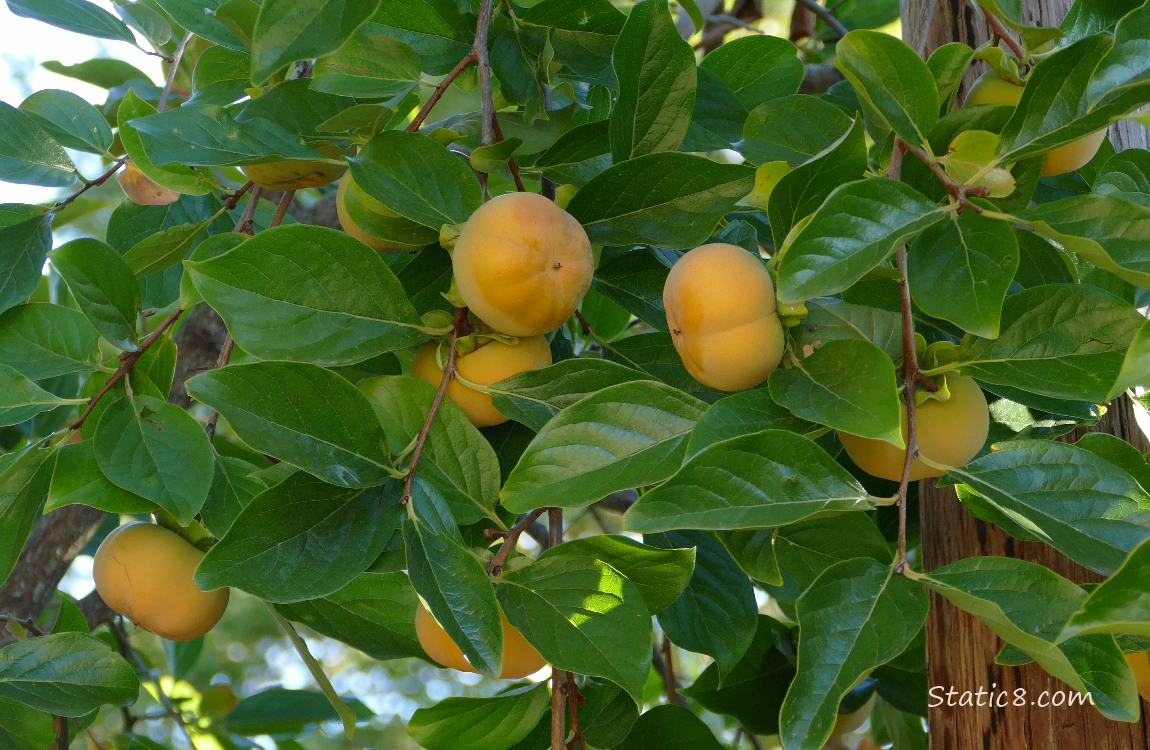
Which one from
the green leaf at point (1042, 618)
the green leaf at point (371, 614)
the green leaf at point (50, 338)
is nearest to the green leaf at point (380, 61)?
the green leaf at point (50, 338)

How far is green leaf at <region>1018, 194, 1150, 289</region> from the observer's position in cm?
61

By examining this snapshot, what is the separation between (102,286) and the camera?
992mm

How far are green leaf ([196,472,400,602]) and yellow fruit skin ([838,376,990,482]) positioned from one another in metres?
0.37

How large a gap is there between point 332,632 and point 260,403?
14.5 inches

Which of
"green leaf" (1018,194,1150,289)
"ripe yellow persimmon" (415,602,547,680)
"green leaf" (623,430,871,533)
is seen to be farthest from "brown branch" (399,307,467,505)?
"green leaf" (1018,194,1150,289)

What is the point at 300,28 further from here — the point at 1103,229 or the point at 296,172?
the point at 1103,229

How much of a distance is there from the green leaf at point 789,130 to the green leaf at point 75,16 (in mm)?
887

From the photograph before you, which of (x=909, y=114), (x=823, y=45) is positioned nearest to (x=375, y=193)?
(x=909, y=114)

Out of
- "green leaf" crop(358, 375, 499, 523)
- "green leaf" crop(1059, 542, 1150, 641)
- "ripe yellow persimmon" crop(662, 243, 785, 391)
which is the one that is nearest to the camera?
"green leaf" crop(1059, 542, 1150, 641)

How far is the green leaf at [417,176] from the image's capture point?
837 mm

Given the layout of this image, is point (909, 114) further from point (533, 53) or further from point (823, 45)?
point (823, 45)

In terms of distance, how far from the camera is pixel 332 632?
3.34ft

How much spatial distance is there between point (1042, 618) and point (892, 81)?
1.24 feet

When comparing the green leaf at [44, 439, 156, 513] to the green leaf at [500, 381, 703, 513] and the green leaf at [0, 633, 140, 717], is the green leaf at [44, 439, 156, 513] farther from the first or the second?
the green leaf at [500, 381, 703, 513]
